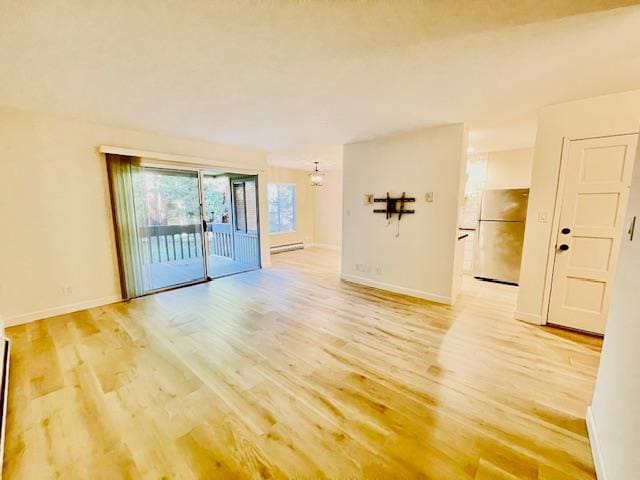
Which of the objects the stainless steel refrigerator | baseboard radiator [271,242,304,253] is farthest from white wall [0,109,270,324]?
the stainless steel refrigerator

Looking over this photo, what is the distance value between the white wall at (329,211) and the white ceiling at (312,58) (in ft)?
14.9

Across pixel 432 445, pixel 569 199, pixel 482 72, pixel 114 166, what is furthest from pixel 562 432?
pixel 114 166

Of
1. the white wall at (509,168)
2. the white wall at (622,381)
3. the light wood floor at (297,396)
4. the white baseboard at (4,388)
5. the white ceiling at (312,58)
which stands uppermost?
the white ceiling at (312,58)

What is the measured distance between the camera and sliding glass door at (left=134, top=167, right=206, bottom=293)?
3.83 m

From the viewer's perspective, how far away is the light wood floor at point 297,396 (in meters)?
1.39

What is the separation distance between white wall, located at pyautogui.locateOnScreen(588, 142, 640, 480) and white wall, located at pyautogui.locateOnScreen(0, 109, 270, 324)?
4.87 meters

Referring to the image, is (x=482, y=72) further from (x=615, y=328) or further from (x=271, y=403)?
(x=271, y=403)

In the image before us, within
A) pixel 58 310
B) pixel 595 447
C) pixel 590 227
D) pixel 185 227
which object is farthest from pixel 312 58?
pixel 58 310

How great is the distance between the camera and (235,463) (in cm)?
138

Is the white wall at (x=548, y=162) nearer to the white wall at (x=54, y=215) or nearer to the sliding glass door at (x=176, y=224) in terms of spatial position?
the sliding glass door at (x=176, y=224)

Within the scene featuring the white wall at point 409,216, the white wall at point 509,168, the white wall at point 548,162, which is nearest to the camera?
the white wall at point 548,162

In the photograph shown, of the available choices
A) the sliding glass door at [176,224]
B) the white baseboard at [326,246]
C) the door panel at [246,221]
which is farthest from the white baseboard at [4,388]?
the white baseboard at [326,246]

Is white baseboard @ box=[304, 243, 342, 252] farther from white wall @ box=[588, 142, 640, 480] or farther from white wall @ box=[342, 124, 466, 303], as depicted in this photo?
white wall @ box=[588, 142, 640, 480]

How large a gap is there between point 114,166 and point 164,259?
222 centimetres
